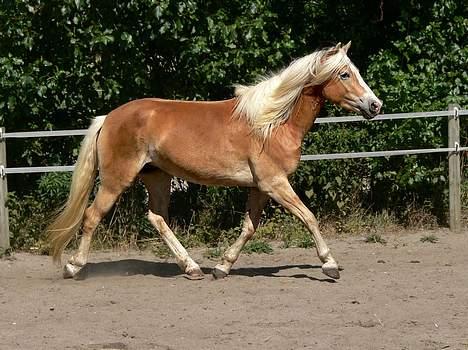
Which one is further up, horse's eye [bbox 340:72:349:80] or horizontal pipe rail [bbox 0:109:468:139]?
horse's eye [bbox 340:72:349:80]

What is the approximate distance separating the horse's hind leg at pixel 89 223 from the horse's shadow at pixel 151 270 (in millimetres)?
106

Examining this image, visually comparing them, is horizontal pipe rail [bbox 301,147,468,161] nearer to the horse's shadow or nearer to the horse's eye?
the horse's shadow

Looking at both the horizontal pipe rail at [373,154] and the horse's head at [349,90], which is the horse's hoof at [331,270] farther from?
the horizontal pipe rail at [373,154]

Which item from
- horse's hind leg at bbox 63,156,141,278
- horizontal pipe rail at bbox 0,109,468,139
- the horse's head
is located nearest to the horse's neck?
the horse's head

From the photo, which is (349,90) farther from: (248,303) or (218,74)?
(218,74)

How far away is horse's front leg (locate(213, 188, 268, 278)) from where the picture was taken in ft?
26.6

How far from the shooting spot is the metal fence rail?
9547 mm

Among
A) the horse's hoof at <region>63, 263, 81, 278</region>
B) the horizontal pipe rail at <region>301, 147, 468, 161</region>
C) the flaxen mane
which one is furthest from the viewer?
the horizontal pipe rail at <region>301, 147, 468, 161</region>

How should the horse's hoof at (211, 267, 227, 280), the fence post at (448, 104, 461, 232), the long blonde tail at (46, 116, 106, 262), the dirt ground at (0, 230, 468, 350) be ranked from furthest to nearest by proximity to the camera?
the fence post at (448, 104, 461, 232) < the long blonde tail at (46, 116, 106, 262) < the horse's hoof at (211, 267, 227, 280) < the dirt ground at (0, 230, 468, 350)

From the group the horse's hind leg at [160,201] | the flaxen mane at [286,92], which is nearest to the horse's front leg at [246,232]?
the horse's hind leg at [160,201]

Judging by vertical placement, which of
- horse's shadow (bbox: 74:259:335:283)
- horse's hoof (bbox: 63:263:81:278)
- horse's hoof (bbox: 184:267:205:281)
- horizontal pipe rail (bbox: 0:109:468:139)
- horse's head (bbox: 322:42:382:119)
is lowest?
horse's shadow (bbox: 74:259:335:283)

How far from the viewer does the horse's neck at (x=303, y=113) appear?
26.2ft

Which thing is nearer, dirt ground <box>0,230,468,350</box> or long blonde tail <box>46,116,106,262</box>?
dirt ground <box>0,230,468,350</box>

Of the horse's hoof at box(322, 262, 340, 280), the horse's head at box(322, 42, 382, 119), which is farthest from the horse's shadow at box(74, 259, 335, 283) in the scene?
the horse's head at box(322, 42, 382, 119)
